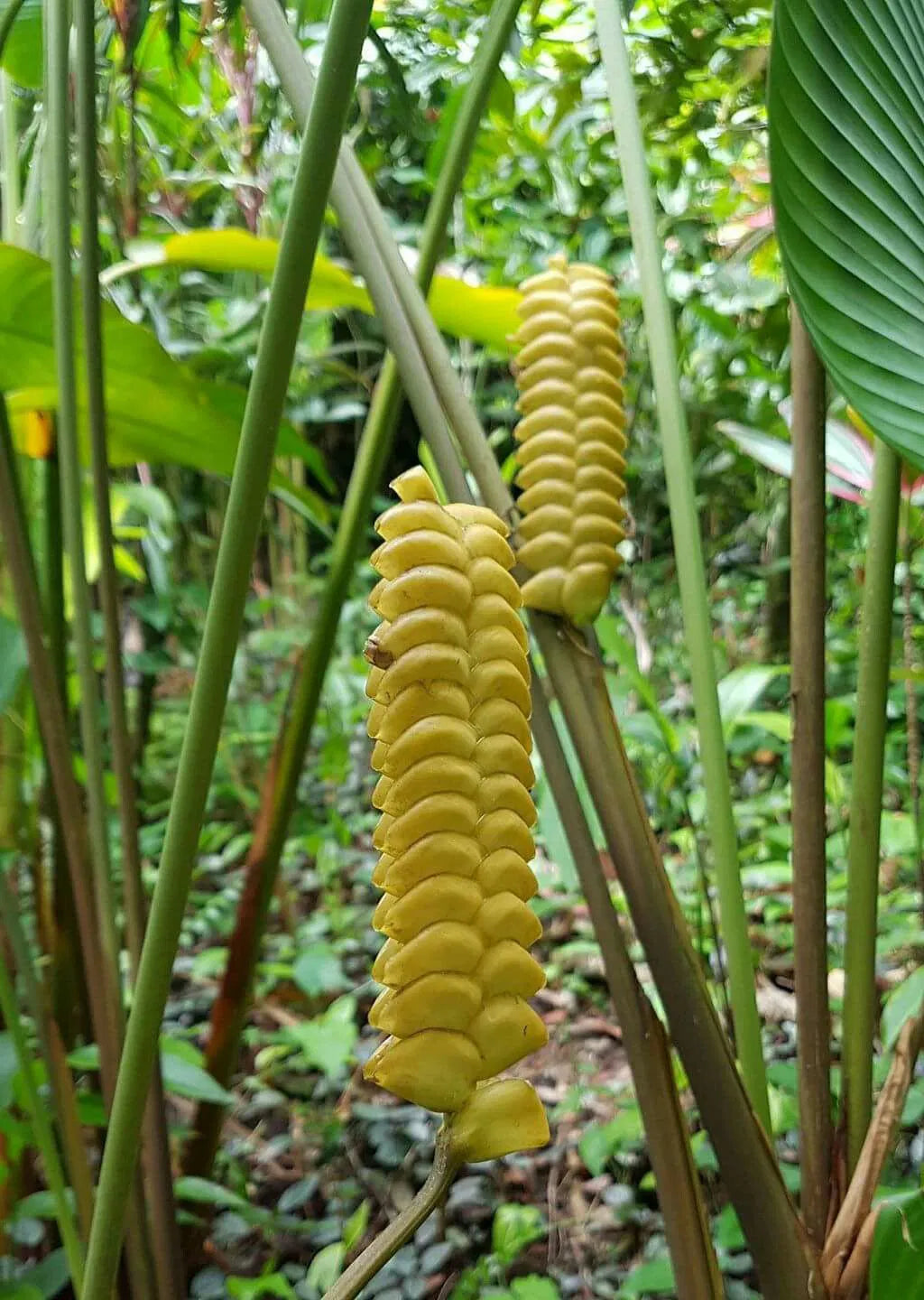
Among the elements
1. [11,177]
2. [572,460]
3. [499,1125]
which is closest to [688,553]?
[572,460]

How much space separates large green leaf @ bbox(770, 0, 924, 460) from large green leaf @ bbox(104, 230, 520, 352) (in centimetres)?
31

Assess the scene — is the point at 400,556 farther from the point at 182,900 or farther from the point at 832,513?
the point at 832,513

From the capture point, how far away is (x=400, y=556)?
0.23 metres

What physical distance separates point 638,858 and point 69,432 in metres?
0.31

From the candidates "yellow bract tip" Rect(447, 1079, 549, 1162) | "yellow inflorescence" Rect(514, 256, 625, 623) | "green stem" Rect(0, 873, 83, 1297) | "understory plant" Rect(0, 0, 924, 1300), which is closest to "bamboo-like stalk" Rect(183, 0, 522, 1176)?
"understory plant" Rect(0, 0, 924, 1300)

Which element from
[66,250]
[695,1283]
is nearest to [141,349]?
[66,250]

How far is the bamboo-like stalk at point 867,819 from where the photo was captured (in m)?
0.46

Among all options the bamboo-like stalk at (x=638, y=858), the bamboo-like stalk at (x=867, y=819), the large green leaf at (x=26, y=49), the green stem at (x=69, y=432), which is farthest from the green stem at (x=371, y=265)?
the large green leaf at (x=26, y=49)

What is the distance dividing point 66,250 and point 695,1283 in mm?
488

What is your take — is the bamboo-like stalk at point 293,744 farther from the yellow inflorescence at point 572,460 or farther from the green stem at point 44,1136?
the green stem at point 44,1136

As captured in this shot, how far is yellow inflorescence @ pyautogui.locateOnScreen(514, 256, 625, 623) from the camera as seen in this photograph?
433 millimetres

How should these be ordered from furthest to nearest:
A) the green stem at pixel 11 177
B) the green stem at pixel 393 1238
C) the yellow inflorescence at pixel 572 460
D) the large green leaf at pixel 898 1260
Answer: the green stem at pixel 11 177 < the yellow inflorescence at pixel 572 460 < the large green leaf at pixel 898 1260 < the green stem at pixel 393 1238

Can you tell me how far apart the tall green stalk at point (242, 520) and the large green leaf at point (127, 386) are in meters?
Answer: 0.36

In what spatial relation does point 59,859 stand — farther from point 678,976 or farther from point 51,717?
point 678,976
